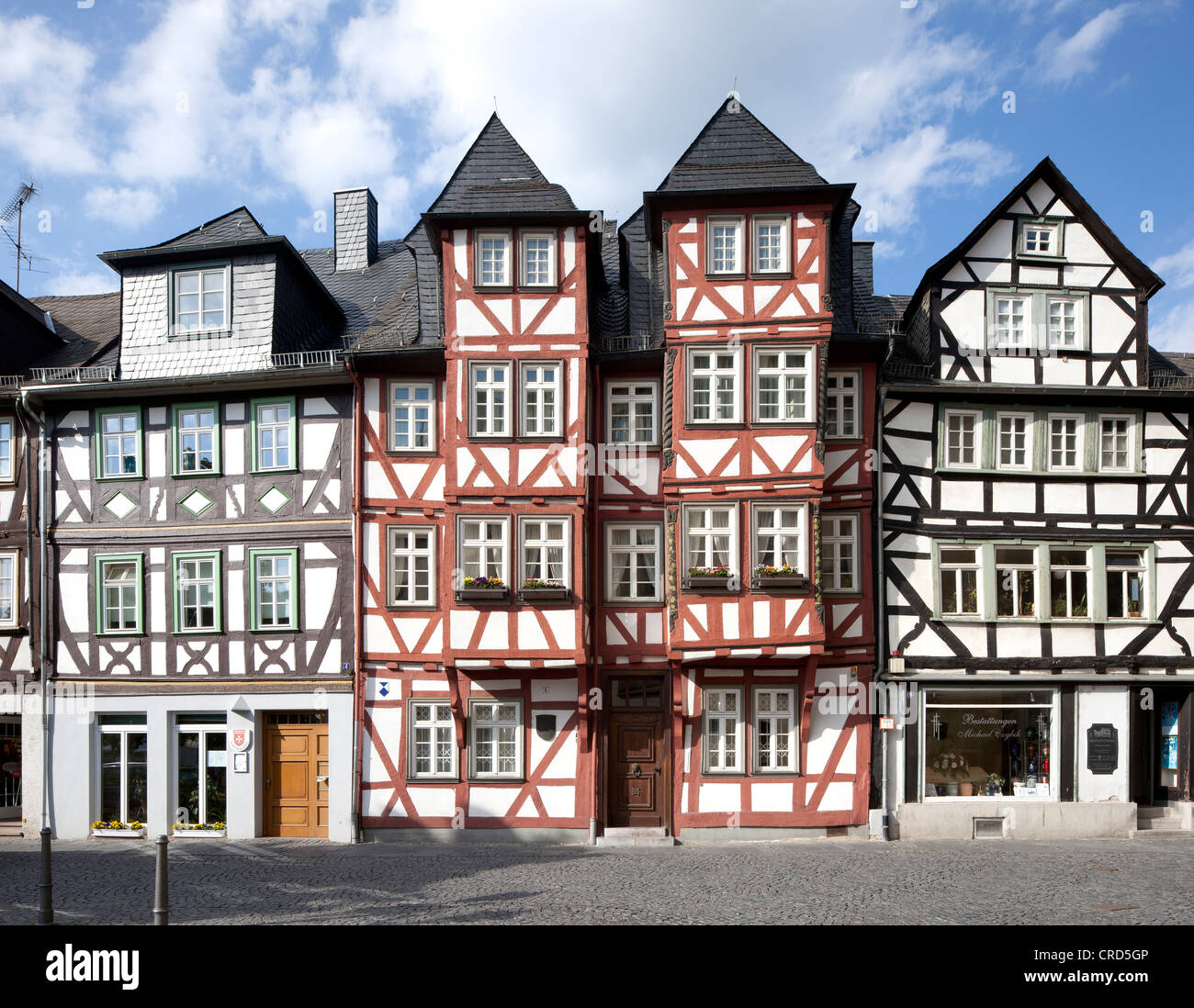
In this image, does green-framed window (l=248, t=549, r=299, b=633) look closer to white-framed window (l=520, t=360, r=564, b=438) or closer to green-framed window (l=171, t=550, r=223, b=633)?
green-framed window (l=171, t=550, r=223, b=633)

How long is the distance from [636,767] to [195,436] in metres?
9.73

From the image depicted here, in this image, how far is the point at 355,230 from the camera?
22.8 meters

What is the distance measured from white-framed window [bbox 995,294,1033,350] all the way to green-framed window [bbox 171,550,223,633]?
47.2 feet

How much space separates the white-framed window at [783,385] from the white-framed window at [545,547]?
3.73 meters

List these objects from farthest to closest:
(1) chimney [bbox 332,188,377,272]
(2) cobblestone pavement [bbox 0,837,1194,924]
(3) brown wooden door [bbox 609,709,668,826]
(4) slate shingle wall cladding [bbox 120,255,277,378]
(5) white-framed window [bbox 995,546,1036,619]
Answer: (1) chimney [bbox 332,188,377,272], (4) slate shingle wall cladding [bbox 120,255,277,378], (5) white-framed window [bbox 995,546,1036,619], (3) brown wooden door [bbox 609,709,668,826], (2) cobblestone pavement [bbox 0,837,1194,924]

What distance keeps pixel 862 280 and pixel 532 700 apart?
34.4ft

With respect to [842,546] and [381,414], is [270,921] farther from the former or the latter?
[842,546]

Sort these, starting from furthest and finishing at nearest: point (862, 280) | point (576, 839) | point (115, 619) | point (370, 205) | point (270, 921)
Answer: point (370, 205)
point (862, 280)
point (115, 619)
point (576, 839)
point (270, 921)

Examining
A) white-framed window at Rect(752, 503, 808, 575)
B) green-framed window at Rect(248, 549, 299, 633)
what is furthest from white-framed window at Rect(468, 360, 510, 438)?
white-framed window at Rect(752, 503, 808, 575)

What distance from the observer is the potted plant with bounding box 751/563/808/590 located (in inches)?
658

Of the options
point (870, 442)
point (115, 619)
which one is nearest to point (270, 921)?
point (115, 619)

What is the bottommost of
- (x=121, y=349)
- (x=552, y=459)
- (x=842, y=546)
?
(x=842, y=546)

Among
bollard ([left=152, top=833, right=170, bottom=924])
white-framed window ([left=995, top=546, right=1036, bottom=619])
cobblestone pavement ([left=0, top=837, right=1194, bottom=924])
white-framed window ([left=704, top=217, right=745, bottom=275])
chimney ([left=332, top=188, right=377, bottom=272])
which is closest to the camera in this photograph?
bollard ([left=152, top=833, right=170, bottom=924])
